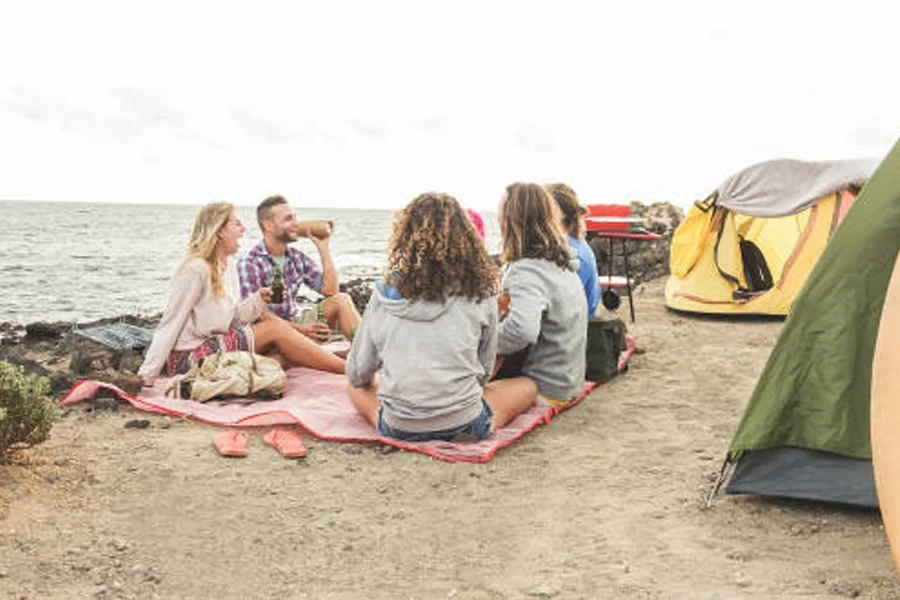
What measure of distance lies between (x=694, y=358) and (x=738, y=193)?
280cm

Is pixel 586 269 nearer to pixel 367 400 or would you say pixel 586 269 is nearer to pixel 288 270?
pixel 367 400

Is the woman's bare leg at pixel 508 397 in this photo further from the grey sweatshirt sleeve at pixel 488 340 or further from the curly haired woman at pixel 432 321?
the curly haired woman at pixel 432 321

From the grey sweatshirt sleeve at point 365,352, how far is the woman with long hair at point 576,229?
7.49 feet

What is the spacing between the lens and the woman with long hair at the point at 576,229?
715cm

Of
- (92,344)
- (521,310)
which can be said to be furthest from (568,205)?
(92,344)

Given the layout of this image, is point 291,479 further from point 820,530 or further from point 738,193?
point 738,193

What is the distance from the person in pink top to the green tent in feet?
12.4

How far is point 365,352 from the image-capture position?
5379mm

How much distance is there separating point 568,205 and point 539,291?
5.29 feet

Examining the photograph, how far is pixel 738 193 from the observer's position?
1029 cm

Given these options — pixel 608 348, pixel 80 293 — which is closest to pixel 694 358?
pixel 608 348

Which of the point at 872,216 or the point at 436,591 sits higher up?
the point at 872,216

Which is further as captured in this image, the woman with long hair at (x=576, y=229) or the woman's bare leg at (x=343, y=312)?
the woman's bare leg at (x=343, y=312)

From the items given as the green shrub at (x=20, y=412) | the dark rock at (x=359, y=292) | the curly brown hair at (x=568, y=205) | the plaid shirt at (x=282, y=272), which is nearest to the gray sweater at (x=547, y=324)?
the curly brown hair at (x=568, y=205)
